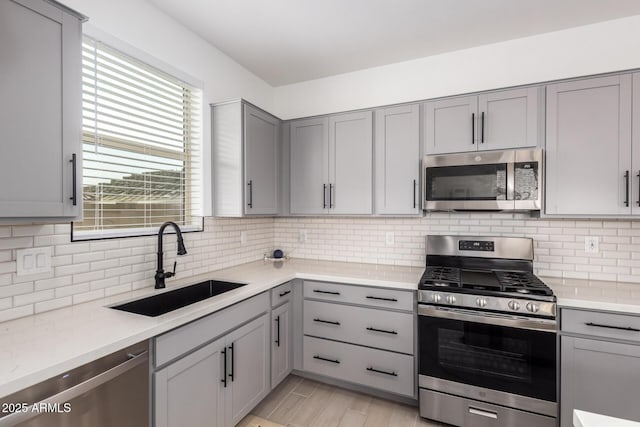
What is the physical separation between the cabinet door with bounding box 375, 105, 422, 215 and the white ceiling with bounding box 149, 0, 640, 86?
56 centimetres

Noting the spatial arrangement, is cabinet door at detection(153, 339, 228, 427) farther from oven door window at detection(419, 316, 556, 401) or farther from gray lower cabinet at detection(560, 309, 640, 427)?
gray lower cabinet at detection(560, 309, 640, 427)

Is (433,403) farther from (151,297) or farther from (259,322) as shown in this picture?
(151,297)

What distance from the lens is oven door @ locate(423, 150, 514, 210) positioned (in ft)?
7.50

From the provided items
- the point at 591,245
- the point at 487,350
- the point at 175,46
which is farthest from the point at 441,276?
the point at 175,46

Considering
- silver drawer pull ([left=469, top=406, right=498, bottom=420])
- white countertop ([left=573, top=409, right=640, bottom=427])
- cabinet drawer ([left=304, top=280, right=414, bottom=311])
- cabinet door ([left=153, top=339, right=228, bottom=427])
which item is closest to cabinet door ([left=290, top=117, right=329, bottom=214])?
cabinet drawer ([left=304, top=280, right=414, bottom=311])

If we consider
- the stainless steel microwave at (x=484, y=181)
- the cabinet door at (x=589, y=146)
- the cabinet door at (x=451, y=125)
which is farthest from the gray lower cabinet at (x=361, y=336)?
the cabinet door at (x=589, y=146)

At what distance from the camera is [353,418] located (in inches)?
89.0

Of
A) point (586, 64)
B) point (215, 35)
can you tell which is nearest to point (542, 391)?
point (586, 64)

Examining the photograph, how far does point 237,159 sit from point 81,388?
5.73 ft

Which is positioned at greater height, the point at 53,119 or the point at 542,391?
the point at 53,119

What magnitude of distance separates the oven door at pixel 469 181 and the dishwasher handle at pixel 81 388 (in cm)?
208

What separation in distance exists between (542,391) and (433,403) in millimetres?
646

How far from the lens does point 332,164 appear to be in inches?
114

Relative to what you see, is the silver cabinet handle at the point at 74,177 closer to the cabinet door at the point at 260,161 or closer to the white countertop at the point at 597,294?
the cabinet door at the point at 260,161
